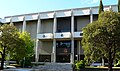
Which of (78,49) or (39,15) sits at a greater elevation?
(39,15)

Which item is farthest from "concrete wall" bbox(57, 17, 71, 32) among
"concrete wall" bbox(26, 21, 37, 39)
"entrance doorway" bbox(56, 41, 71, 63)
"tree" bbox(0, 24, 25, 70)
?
"tree" bbox(0, 24, 25, 70)

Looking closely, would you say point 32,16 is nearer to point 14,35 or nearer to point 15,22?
point 15,22

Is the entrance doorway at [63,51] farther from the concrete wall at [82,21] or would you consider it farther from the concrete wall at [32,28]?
the concrete wall at [32,28]

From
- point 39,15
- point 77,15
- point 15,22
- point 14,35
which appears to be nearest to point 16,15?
point 15,22

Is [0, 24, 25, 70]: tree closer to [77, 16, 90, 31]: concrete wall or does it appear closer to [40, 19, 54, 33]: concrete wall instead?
[77, 16, 90, 31]: concrete wall

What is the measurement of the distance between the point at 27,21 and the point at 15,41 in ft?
104

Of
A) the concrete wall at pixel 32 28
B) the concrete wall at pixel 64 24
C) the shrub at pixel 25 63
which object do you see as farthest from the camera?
the concrete wall at pixel 32 28

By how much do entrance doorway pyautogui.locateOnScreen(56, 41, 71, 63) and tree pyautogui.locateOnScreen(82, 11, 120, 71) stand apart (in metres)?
30.6

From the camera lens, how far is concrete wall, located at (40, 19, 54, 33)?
5813 cm

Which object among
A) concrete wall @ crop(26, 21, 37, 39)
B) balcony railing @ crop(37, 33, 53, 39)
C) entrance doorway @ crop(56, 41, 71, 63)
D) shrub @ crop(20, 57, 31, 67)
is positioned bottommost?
shrub @ crop(20, 57, 31, 67)

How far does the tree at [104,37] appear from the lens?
922 inches

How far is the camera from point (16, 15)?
60.7 metres

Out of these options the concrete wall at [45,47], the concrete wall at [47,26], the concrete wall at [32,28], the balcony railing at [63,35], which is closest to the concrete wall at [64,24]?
the concrete wall at [47,26]

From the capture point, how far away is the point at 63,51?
55.7 m
